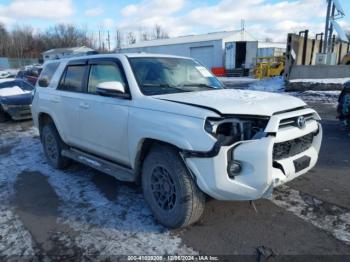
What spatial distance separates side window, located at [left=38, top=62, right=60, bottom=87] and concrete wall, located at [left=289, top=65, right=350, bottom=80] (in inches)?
562

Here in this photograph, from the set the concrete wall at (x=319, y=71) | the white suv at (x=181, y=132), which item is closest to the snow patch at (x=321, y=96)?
the concrete wall at (x=319, y=71)

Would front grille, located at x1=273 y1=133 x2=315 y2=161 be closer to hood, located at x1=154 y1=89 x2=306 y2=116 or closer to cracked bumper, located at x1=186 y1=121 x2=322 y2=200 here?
cracked bumper, located at x1=186 y1=121 x2=322 y2=200

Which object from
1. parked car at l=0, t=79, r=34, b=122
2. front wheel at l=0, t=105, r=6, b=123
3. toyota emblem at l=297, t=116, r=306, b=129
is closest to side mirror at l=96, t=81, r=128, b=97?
toyota emblem at l=297, t=116, r=306, b=129

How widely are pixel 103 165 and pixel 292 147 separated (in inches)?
93.7

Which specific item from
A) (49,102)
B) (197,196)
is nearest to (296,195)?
(197,196)

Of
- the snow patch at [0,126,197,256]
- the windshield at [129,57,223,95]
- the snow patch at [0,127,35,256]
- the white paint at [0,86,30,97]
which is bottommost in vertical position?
the snow patch at [0,127,35,256]

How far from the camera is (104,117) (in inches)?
156

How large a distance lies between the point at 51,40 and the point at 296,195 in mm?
97992

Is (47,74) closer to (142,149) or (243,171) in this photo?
(142,149)

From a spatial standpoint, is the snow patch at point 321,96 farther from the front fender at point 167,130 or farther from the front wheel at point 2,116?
the front wheel at point 2,116

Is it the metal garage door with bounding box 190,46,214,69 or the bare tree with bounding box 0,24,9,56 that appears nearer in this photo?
the metal garage door with bounding box 190,46,214,69

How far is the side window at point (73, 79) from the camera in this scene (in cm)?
466

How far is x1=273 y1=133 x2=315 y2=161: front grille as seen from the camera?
3.14 m

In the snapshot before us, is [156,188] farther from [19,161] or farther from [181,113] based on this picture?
[19,161]
